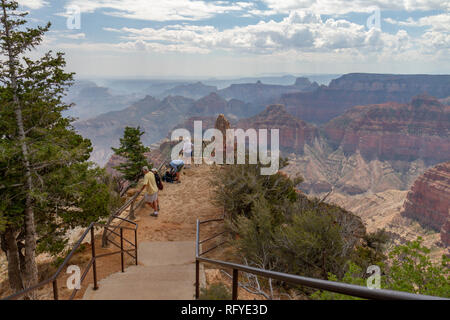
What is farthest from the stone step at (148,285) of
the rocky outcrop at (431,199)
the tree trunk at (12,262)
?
the rocky outcrop at (431,199)

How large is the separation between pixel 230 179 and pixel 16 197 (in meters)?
6.55

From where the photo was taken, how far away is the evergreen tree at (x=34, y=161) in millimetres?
7582

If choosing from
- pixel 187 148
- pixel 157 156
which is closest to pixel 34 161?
Answer: pixel 187 148

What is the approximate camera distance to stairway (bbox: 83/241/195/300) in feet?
17.2

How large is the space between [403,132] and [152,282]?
141994mm

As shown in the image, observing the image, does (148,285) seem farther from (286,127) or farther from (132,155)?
(286,127)

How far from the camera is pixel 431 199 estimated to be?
2798 inches

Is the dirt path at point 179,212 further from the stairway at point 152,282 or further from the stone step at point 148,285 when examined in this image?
the stone step at point 148,285

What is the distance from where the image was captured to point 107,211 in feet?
30.9

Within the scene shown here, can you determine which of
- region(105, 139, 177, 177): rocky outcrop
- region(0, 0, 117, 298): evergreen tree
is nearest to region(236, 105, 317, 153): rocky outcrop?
region(105, 139, 177, 177): rocky outcrop
